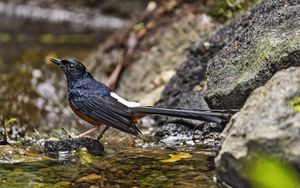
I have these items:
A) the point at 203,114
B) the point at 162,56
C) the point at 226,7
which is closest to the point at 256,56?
the point at 203,114

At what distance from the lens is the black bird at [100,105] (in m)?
4.75

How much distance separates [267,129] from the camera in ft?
9.68

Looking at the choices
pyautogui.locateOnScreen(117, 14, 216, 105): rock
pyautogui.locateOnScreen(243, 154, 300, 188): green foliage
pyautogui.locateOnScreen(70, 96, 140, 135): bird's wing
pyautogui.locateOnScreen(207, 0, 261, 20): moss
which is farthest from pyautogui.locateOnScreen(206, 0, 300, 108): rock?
pyautogui.locateOnScreen(117, 14, 216, 105): rock

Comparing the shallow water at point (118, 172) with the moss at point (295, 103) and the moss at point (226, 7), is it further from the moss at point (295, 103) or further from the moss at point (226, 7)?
the moss at point (226, 7)

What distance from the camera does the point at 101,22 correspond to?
50.2 ft

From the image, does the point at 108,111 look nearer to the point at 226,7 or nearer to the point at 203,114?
the point at 203,114

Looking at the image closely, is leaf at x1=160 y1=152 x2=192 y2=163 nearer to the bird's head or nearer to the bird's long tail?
the bird's long tail

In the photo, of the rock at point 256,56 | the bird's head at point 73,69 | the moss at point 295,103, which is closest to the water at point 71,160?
the rock at point 256,56

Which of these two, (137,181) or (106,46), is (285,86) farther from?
(106,46)

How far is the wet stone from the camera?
4742 mm

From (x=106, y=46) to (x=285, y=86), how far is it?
6.80m

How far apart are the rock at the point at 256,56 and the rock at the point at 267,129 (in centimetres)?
82

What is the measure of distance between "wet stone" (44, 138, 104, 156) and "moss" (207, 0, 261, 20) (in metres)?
3.95

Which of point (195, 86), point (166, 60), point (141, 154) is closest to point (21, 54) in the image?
point (166, 60)
